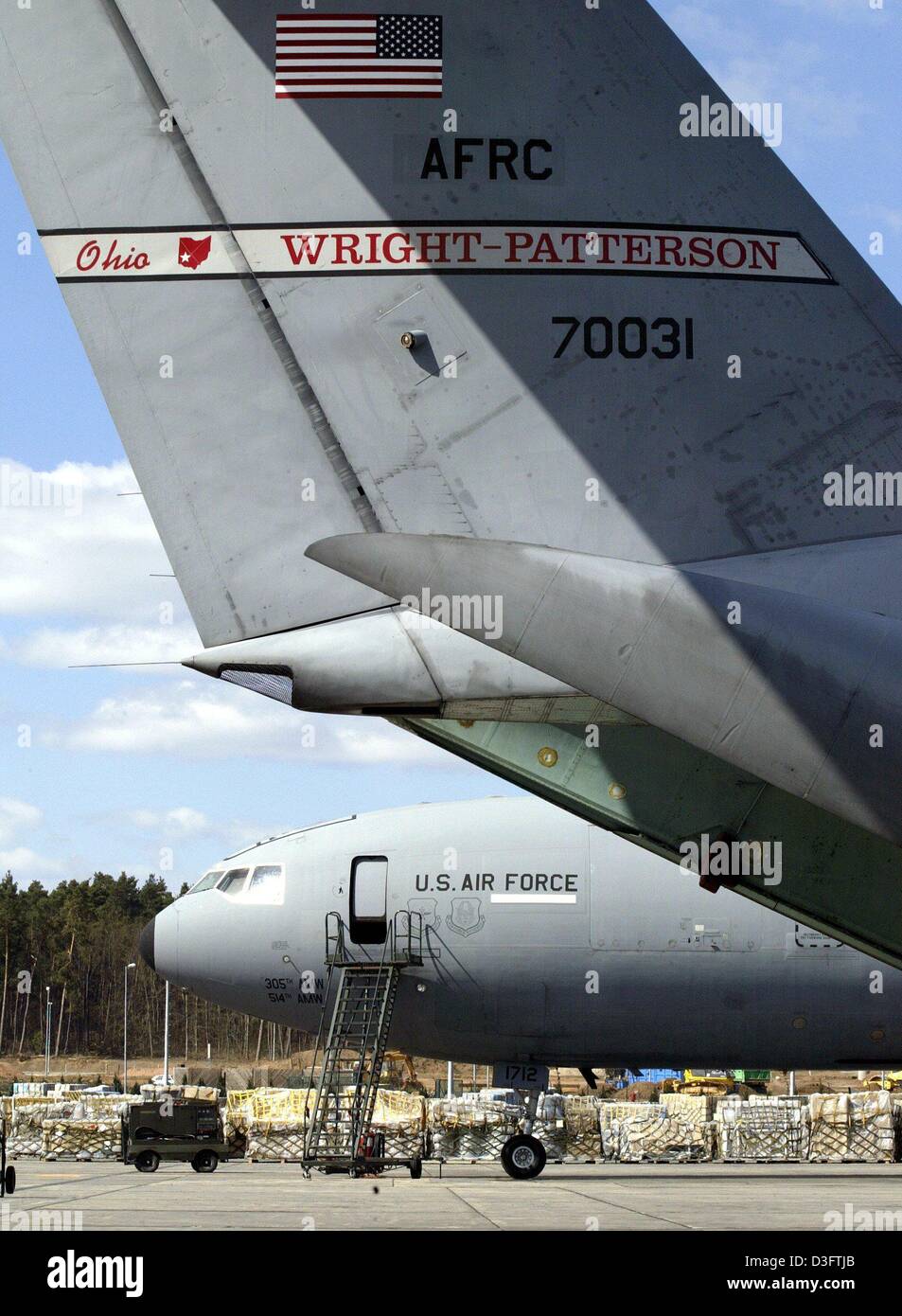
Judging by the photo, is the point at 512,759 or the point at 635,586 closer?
the point at 635,586

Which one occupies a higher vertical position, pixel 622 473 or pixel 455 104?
pixel 455 104

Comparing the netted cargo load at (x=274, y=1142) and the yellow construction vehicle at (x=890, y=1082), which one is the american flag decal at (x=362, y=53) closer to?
the netted cargo load at (x=274, y=1142)

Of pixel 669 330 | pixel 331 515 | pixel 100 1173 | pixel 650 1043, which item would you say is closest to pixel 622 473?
pixel 669 330

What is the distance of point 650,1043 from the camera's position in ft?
58.9

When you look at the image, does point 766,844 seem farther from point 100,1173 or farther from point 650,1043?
point 100,1173

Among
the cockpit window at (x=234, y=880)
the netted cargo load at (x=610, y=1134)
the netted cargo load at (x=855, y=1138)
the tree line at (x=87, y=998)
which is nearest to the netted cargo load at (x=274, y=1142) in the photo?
the netted cargo load at (x=610, y=1134)

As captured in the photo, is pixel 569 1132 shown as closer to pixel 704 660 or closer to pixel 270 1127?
pixel 270 1127

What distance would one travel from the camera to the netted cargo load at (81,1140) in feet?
95.1

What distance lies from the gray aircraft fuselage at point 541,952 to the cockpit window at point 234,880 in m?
0.05

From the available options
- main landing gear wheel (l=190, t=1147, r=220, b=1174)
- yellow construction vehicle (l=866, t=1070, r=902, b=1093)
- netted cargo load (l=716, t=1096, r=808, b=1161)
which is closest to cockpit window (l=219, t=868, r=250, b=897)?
main landing gear wheel (l=190, t=1147, r=220, b=1174)

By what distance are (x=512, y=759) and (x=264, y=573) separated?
1.42 meters

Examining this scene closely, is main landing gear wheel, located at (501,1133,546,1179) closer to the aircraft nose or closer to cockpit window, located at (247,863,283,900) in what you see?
cockpit window, located at (247,863,283,900)

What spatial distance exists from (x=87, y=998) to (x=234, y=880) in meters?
113

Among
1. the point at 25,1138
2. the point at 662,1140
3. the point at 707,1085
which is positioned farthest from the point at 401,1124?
the point at 707,1085
